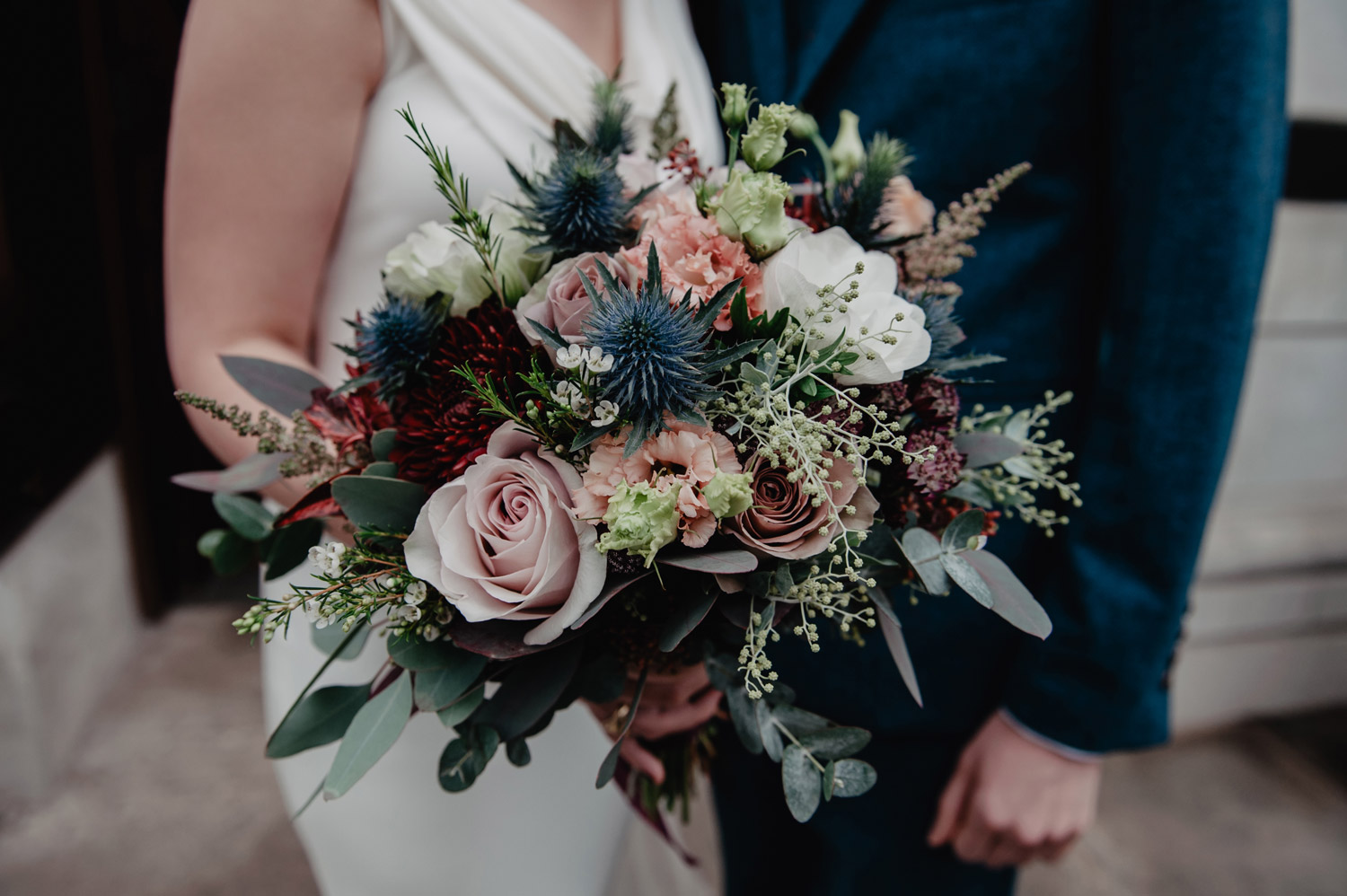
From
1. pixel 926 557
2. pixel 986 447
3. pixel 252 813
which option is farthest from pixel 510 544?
pixel 252 813

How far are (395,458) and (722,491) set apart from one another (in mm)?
292

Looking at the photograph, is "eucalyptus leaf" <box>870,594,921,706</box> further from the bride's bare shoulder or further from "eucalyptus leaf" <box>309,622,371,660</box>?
the bride's bare shoulder

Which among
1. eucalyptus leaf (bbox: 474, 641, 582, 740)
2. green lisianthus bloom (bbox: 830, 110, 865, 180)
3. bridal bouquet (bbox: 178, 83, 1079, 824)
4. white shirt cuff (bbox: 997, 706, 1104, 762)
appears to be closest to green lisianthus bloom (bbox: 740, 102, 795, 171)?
bridal bouquet (bbox: 178, 83, 1079, 824)

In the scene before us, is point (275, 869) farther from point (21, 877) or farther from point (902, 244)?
point (902, 244)

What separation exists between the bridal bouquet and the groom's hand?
451mm

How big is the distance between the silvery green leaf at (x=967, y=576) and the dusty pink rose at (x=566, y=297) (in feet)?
1.13

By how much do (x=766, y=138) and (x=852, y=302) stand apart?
15 centimetres

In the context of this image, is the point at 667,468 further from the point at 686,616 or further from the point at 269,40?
the point at 269,40

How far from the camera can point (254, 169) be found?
846mm

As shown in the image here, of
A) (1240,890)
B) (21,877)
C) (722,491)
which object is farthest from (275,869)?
(1240,890)

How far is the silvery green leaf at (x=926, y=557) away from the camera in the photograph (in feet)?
2.22

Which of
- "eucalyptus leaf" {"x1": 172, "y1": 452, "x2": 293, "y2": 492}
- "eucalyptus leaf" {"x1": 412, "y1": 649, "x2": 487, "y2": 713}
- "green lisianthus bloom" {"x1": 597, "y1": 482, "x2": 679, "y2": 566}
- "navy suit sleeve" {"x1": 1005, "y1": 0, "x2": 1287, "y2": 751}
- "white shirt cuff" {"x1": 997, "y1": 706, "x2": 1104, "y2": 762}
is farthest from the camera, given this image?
"white shirt cuff" {"x1": 997, "y1": 706, "x2": 1104, "y2": 762}

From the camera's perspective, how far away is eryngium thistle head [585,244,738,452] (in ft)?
1.88

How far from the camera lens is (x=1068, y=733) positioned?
40.9 inches
